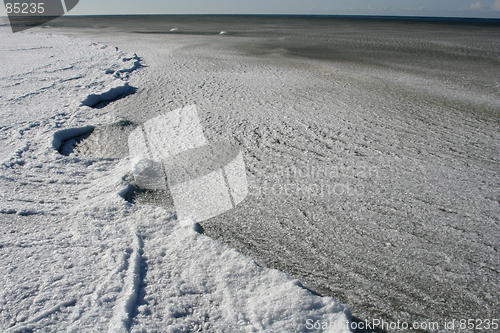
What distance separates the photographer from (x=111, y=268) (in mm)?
1221

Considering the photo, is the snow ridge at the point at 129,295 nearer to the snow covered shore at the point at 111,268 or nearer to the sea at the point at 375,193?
the snow covered shore at the point at 111,268

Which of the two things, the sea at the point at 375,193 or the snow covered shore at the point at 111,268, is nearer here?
the snow covered shore at the point at 111,268

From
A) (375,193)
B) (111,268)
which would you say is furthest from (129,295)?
(375,193)

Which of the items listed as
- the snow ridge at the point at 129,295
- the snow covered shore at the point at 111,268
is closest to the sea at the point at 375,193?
the snow covered shore at the point at 111,268

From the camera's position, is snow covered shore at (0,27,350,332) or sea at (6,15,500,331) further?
sea at (6,15,500,331)

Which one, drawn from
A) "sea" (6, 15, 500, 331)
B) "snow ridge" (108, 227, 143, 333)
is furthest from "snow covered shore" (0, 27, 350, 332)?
"sea" (6, 15, 500, 331)

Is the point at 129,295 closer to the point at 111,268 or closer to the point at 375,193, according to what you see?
the point at 111,268

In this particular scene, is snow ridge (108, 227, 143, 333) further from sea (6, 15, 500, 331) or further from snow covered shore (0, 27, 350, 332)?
sea (6, 15, 500, 331)

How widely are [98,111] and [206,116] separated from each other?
1042mm

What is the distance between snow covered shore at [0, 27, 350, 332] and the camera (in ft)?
3.40

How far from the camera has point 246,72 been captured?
438cm

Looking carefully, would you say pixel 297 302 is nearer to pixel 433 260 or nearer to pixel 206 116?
pixel 433 260

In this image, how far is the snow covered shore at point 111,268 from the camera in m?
1.04

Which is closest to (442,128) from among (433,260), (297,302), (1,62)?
(433,260)
